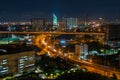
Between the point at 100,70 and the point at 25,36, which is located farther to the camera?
the point at 25,36

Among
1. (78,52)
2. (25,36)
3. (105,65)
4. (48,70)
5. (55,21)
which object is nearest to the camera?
(48,70)

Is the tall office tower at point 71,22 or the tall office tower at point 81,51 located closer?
the tall office tower at point 81,51

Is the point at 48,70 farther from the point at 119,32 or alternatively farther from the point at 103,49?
the point at 119,32

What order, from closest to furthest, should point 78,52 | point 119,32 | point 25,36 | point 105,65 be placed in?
point 105,65 → point 78,52 → point 119,32 → point 25,36

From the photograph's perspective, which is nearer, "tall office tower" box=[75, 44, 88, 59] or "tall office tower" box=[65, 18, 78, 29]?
"tall office tower" box=[75, 44, 88, 59]

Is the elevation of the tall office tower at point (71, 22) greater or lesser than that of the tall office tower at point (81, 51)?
greater

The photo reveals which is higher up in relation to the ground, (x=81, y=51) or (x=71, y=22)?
(x=71, y=22)

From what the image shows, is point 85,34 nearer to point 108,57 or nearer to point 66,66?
point 108,57

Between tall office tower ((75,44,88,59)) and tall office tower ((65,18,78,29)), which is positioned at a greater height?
tall office tower ((65,18,78,29))

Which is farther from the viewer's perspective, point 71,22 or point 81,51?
point 71,22

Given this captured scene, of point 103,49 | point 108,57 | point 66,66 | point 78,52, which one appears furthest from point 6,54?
point 103,49
